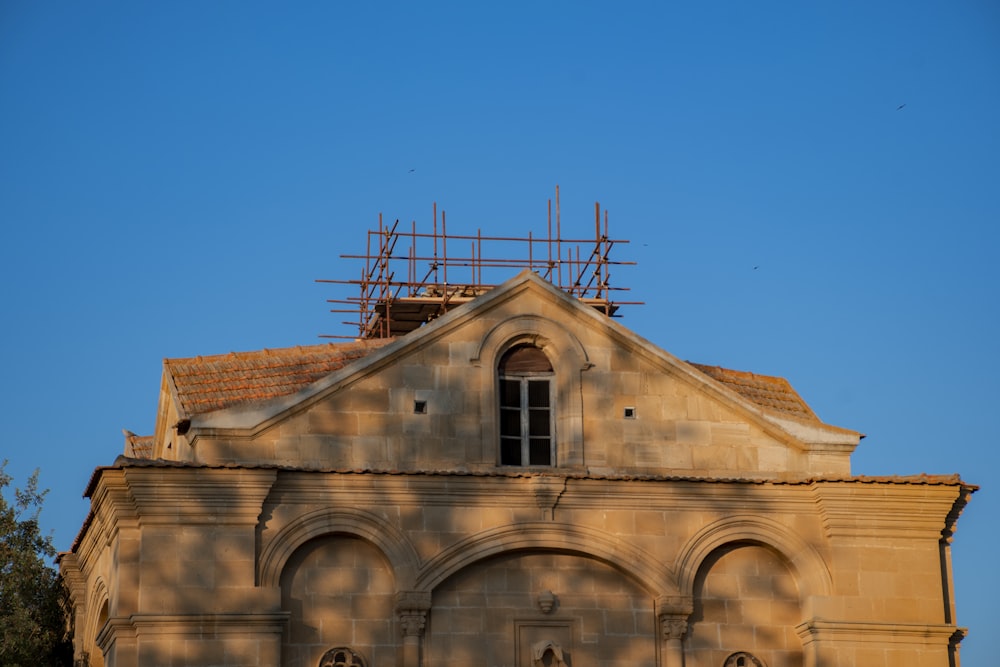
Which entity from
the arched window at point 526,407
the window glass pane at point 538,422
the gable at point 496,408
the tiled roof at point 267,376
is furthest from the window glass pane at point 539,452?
the tiled roof at point 267,376

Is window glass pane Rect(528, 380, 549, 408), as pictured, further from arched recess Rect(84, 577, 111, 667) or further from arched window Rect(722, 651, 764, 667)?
arched recess Rect(84, 577, 111, 667)

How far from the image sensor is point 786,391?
36094 millimetres

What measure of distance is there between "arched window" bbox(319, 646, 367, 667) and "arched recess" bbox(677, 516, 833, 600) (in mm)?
5313

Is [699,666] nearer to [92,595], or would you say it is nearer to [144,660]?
[144,660]

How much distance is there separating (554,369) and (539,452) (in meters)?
1.38

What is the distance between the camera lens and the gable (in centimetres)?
3073

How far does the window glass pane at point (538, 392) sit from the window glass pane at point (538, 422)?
15 centimetres

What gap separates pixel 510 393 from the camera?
1253 inches

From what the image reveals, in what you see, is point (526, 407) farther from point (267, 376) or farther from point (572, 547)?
point (267, 376)

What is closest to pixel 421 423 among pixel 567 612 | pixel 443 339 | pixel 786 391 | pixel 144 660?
pixel 443 339

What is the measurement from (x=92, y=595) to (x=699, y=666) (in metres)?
10.7

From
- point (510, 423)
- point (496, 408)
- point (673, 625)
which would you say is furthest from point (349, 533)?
point (673, 625)

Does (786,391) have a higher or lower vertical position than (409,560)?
higher

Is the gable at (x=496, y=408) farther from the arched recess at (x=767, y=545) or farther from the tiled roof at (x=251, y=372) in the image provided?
the arched recess at (x=767, y=545)
